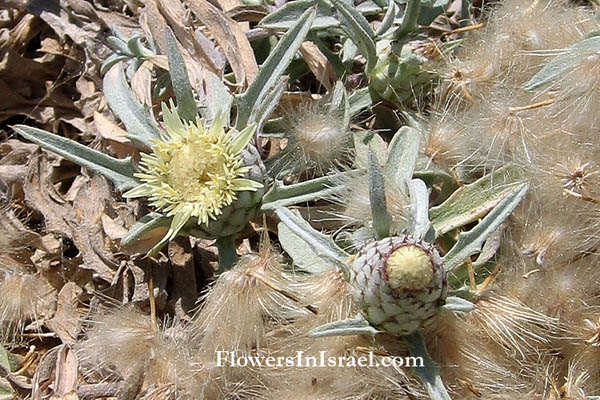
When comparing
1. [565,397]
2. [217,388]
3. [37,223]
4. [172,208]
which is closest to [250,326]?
[217,388]

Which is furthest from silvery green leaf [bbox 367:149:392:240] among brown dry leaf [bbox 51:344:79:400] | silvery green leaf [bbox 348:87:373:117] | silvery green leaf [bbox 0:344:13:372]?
A: silvery green leaf [bbox 0:344:13:372]

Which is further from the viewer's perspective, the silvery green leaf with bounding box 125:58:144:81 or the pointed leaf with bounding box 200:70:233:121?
the silvery green leaf with bounding box 125:58:144:81

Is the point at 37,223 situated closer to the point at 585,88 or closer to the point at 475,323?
the point at 475,323

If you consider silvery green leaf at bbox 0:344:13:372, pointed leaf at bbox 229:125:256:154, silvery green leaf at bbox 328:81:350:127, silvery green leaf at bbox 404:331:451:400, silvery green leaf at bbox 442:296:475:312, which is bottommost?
silvery green leaf at bbox 0:344:13:372

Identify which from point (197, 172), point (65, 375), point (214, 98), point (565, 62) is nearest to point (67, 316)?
point (65, 375)

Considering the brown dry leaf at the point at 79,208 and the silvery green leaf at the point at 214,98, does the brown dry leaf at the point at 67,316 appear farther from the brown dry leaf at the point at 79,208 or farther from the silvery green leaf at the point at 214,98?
the silvery green leaf at the point at 214,98

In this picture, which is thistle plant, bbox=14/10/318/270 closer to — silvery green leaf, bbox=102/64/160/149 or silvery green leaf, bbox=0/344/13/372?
silvery green leaf, bbox=102/64/160/149

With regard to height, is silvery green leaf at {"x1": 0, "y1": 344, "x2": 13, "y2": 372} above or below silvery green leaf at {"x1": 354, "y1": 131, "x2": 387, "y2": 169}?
below
